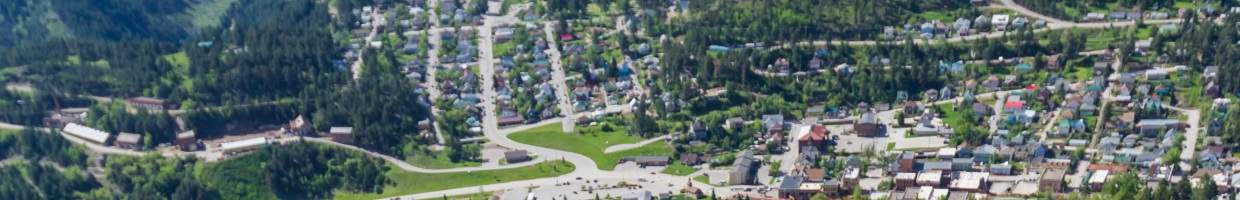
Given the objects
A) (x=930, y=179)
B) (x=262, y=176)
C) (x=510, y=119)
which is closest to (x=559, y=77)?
(x=510, y=119)

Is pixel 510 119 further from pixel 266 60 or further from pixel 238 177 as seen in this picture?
pixel 266 60

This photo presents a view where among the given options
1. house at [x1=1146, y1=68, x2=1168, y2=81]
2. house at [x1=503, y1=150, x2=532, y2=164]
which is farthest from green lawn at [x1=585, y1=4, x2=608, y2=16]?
house at [x1=1146, y1=68, x2=1168, y2=81]

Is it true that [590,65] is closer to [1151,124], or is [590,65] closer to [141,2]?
[1151,124]

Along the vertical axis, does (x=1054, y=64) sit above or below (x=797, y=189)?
above

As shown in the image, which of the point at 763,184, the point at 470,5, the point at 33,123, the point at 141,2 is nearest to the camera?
the point at 763,184

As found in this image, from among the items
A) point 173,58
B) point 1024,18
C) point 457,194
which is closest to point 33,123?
point 173,58

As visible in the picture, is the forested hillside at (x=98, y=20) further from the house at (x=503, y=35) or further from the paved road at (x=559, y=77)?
the paved road at (x=559, y=77)
